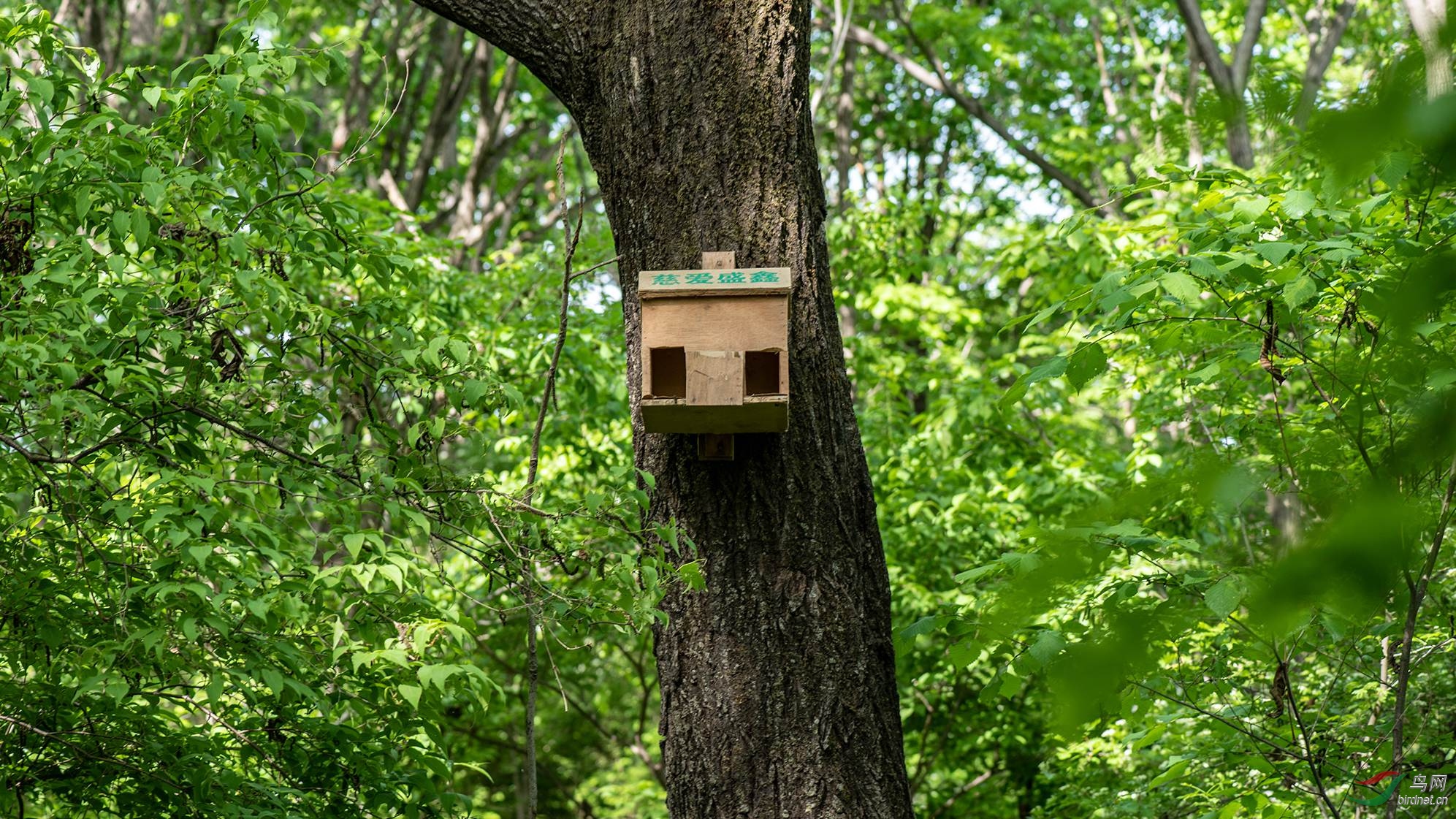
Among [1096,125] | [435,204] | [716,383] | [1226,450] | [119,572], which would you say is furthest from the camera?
[435,204]

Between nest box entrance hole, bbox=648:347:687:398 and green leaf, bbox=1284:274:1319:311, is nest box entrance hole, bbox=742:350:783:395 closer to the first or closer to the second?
nest box entrance hole, bbox=648:347:687:398

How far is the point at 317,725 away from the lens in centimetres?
257

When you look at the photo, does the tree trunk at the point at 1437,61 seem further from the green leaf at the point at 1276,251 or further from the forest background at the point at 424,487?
the green leaf at the point at 1276,251

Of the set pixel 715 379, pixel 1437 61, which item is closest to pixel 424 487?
pixel 715 379

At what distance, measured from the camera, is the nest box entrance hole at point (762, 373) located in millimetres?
2170

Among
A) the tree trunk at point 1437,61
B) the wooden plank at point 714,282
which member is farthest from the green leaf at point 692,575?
the tree trunk at point 1437,61

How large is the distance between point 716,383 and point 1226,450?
1.31 metres

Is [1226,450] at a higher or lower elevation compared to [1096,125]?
lower

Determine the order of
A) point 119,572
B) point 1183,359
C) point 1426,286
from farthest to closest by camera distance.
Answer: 1. point 1183,359
2. point 119,572
3. point 1426,286

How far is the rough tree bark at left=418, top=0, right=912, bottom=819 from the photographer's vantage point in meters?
2.17

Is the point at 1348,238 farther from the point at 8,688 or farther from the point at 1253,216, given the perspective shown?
the point at 8,688

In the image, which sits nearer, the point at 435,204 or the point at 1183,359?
the point at 1183,359

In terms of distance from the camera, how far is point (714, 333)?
215 centimetres

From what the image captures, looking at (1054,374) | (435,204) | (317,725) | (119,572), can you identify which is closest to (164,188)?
(119,572)
